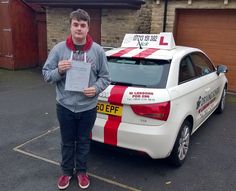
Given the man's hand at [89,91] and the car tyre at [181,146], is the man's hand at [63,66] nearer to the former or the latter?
the man's hand at [89,91]

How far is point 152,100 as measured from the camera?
3.35 m

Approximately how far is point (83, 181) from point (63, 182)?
9.0 inches

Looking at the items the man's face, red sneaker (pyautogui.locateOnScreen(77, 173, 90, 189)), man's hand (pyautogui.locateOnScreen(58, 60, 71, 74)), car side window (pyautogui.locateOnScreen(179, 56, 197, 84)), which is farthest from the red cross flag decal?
red sneaker (pyautogui.locateOnScreen(77, 173, 90, 189))

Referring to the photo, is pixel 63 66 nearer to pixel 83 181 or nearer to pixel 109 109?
pixel 109 109

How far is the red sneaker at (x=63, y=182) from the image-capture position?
3.35 metres

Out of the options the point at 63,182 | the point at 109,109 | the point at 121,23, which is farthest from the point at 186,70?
the point at 121,23

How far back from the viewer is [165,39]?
4316 mm

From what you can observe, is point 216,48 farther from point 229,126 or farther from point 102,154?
point 102,154

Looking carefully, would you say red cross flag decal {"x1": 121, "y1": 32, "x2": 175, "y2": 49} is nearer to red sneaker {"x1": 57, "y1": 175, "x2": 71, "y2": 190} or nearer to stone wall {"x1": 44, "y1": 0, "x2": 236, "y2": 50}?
red sneaker {"x1": 57, "y1": 175, "x2": 71, "y2": 190}

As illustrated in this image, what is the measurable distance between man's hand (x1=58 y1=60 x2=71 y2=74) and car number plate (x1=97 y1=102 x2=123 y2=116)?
876mm

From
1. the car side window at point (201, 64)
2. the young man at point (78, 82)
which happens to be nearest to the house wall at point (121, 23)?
the car side window at point (201, 64)

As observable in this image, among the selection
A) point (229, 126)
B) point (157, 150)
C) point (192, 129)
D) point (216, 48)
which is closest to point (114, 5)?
point (216, 48)

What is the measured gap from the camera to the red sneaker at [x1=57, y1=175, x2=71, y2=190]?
3.35m

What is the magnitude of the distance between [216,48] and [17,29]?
7.37 m
